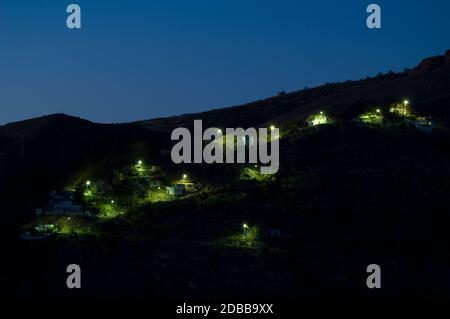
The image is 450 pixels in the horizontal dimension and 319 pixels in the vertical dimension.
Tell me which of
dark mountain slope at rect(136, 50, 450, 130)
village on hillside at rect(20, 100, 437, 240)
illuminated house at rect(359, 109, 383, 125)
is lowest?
village on hillside at rect(20, 100, 437, 240)

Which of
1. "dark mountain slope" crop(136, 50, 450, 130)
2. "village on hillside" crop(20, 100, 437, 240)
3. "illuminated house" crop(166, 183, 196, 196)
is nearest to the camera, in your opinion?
"village on hillside" crop(20, 100, 437, 240)

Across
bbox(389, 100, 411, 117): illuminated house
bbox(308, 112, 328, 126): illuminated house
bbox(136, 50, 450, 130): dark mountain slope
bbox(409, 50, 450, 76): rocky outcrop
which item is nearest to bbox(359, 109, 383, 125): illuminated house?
bbox(136, 50, 450, 130): dark mountain slope

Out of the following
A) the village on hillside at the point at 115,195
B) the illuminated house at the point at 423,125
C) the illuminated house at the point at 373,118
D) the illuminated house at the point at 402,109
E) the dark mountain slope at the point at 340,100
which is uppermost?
the dark mountain slope at the point at 340,100

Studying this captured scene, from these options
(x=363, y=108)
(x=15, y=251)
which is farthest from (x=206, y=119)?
(x=15, y=251)

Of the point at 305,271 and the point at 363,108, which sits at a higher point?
the point at 363,108

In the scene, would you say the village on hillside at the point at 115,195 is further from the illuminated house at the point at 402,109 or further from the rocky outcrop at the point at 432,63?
the rocky outcrop at the point at 432,63

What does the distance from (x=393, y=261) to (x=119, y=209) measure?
70.9 feet

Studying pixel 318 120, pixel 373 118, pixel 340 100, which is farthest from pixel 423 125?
pixel 340 100

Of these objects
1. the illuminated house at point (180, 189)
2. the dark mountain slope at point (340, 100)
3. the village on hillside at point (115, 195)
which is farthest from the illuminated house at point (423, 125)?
the illuminated house at point (180, 189)

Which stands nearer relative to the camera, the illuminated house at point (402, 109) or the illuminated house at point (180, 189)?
the illuminated house at point (180, 189)

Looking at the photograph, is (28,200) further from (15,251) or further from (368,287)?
(368,287)

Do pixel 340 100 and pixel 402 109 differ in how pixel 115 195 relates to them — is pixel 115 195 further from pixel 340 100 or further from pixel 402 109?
pixel 340 100

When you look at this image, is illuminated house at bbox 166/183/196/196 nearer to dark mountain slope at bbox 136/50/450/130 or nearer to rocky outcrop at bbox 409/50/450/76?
dark mountain slope at bbox 136/50/450/130

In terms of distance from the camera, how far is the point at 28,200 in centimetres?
6556
